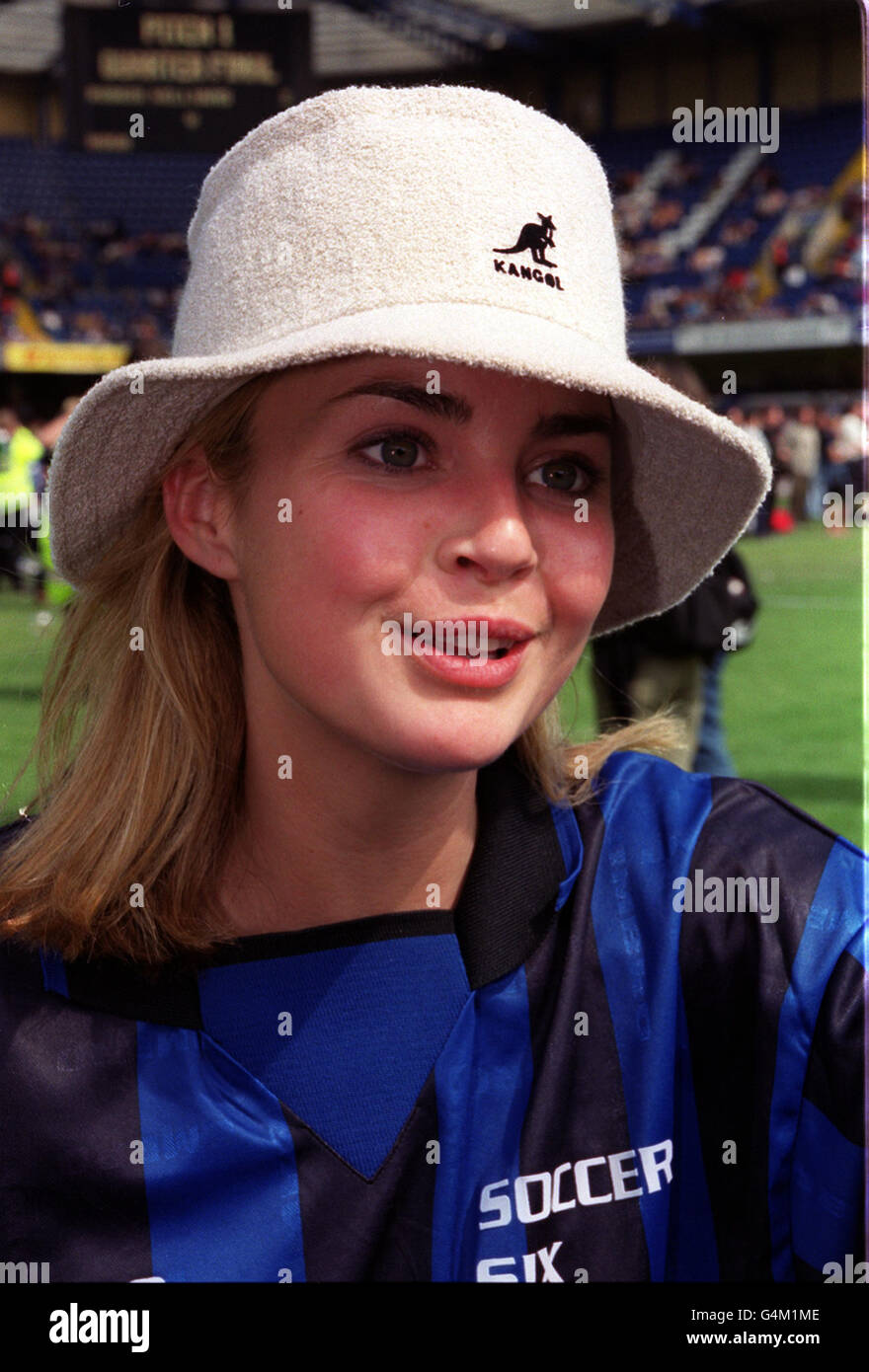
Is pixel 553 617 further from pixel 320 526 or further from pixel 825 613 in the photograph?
pixel 825 613

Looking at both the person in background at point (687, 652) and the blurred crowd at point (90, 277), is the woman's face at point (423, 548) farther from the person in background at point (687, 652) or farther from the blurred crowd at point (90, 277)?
the blurred crowd at point (90, 277)

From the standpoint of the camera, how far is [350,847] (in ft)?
4.87

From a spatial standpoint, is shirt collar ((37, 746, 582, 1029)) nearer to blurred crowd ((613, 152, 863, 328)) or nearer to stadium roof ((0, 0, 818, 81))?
blurred crowd ((613, 152, 863, 328))

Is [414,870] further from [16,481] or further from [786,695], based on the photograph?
[16,481]

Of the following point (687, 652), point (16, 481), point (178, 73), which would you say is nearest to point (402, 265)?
point (687, 652)

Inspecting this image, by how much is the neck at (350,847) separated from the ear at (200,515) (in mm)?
211

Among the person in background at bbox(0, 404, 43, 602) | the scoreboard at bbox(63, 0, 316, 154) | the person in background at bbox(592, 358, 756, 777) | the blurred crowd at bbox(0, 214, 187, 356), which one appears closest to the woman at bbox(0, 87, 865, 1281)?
the person in background at bbox(592, 358, 756, 777)

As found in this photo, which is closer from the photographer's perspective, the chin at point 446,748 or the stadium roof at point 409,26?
the chin at point 446,748

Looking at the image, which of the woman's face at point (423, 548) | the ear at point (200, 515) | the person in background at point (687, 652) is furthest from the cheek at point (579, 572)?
the person in background at point (687, 652)

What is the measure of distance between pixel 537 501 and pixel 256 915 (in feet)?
1.77

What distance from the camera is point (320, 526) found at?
1254 mm

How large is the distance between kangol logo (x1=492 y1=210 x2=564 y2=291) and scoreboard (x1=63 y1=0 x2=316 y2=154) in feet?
50.8

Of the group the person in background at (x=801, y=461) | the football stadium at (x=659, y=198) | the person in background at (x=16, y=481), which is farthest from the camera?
the football stadium at (x=659, y=198)

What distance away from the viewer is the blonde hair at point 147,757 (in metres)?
1.43
